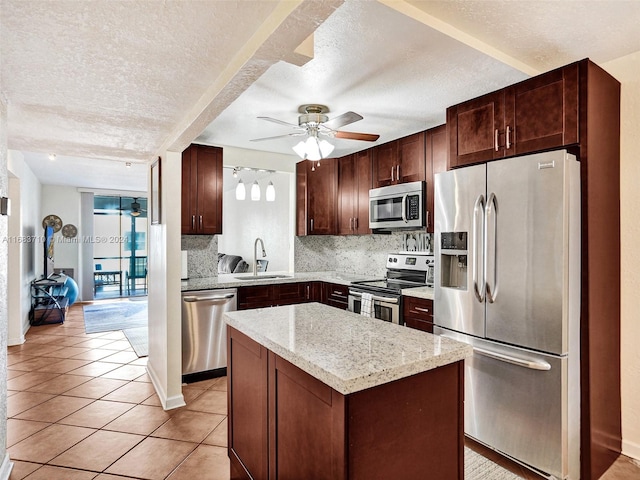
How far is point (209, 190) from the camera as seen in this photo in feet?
12.9

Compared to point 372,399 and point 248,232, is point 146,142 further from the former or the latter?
point 248,232

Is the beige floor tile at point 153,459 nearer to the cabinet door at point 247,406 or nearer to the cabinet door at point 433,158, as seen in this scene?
the cabinet door at point 247,406

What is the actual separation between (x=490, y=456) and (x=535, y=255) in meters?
1.31

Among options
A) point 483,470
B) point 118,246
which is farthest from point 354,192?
point 118,246

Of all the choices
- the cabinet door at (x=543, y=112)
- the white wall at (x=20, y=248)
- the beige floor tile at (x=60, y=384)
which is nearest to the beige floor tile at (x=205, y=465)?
the beige floor tile at (x=60, y=384)

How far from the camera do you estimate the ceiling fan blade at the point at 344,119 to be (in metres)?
2.42

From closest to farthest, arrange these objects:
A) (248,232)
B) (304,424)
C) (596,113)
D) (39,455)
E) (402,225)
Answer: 1. (304,424)
2. (596,113)
3. (39,455)
4. (402,225)
5. (248,232)

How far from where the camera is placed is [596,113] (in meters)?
2.07

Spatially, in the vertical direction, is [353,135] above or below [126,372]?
above

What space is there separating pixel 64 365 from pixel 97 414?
1484mm

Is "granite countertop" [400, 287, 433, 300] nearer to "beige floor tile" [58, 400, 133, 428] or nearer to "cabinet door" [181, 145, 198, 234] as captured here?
"cabinet door" [181, 145, 198, 234]

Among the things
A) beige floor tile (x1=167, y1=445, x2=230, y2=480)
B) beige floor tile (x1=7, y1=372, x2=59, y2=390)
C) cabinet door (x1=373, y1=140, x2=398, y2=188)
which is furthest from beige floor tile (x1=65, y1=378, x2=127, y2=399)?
cabinet door (x1=373, y1=140, x2=398, y2=188)

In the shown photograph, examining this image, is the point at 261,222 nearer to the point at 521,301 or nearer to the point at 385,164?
the point at 385,164

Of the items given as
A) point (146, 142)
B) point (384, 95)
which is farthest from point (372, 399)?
point (146, 142)
